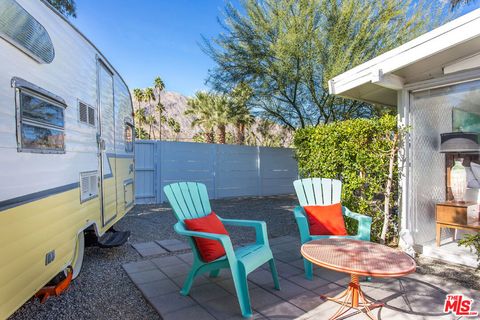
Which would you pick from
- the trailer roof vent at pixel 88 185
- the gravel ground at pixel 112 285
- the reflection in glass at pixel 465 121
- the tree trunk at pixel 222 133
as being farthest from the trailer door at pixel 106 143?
the tree trunk at pixel 222 133

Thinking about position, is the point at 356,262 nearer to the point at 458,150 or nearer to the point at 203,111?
the point at 458,150

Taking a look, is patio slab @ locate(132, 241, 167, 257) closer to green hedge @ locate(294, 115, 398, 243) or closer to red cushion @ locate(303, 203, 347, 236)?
red cushion @ locate(303, 203, 347, 236)

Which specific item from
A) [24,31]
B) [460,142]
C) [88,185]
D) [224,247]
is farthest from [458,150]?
[24,31]

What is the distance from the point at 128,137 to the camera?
5.16 metres

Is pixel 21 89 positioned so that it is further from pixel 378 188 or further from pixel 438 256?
pixel 438 256

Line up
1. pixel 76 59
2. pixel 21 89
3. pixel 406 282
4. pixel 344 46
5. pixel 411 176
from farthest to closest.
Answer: pixel 344 46 → pixel 411 176 → pixel 406 282 → pixel 76 59 → pixel 21 89

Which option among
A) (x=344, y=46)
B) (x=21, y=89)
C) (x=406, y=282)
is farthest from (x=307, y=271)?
(x=344, y=46)

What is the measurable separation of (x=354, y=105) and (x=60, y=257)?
28.4ft

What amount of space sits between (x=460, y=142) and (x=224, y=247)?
135 inches

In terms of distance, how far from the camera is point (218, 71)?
30.4 feet

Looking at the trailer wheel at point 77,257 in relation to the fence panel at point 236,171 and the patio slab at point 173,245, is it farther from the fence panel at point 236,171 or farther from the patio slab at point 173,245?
the fence panel at point 236,171

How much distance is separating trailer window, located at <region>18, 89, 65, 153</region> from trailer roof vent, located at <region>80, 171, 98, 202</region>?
1.75 feet

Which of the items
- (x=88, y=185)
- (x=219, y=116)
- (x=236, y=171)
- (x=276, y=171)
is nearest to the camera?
(x=88, y=185)

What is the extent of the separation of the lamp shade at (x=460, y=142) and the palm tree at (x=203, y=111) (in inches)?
485
